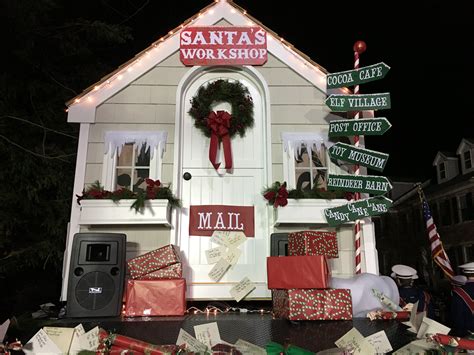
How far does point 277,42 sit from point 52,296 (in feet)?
21.8

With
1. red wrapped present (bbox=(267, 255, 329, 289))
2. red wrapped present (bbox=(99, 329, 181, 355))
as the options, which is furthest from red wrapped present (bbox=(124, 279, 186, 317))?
red wrapped present (bbox=(267, 255, 329, 289))

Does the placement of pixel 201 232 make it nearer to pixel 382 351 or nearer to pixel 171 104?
pixel 171 104

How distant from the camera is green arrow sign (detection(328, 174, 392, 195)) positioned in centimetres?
458

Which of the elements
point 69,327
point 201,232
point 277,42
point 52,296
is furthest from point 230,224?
point 52,296

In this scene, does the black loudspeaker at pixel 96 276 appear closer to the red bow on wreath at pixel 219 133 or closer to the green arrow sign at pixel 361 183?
the red bow on wreath at pixel 219 133

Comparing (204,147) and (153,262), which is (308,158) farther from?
(153,262)

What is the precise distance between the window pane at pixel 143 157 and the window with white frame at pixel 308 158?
69.7 inches

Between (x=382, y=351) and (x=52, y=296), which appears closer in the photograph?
(x=382, y=351)

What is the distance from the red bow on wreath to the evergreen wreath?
12cm

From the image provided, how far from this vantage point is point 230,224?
197 inches

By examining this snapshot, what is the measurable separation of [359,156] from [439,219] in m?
16.1

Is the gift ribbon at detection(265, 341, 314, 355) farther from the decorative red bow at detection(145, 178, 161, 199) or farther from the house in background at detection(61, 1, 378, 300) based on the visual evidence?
the decorative red bow at detection(145, 178, 161, 199)

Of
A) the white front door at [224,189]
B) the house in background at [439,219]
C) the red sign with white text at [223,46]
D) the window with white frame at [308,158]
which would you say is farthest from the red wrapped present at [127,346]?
the house in background at [439,219]

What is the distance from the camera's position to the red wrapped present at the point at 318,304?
3.46 m
